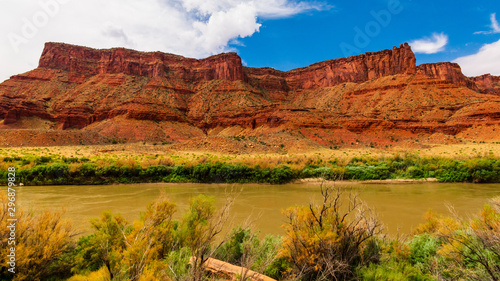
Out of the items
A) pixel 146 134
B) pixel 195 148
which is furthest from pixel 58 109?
pixel 195 148

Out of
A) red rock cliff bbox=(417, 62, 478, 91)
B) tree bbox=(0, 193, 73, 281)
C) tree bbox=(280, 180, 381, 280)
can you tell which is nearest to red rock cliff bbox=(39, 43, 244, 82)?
red rock cliff bbox=(417, 62, 478, 91)

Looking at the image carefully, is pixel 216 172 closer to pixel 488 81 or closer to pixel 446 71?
pixel 446 71

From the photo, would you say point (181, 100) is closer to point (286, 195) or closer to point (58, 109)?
point (58, 109)

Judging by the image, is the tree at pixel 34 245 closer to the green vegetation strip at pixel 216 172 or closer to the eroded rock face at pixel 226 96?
the green vegetation strip at pixel 216 172

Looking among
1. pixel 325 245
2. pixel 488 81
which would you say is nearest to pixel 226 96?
pixel 325 245

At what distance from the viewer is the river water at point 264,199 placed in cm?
1161

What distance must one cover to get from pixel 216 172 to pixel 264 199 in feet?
21.7

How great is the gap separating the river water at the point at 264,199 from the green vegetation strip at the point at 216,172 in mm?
1005

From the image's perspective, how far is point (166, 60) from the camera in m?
100

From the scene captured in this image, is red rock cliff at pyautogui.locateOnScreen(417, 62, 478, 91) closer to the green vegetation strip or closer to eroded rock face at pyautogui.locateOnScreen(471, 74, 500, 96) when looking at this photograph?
eroded rock face at pyautogui.locateOnScreen(471, 74, 500, 96)

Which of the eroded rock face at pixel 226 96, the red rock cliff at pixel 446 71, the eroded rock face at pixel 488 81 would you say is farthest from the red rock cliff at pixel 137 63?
the eroded rock face at pixel 488 81

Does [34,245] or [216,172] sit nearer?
[34,245]

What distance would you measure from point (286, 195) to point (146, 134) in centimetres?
5082

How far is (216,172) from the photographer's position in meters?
20.8
